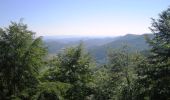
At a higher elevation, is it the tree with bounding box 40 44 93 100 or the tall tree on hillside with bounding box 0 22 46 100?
the tall tree on hillside with bounding box 0 22 46 100

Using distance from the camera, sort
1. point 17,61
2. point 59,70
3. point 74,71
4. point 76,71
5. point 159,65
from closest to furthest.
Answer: point 17,61, point 159,65, point 59,70, point 74,71, point 76,71

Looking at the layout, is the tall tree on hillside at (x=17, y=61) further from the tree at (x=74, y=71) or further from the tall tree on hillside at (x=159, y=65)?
the tall tree on hillside at (x=159, y=65)

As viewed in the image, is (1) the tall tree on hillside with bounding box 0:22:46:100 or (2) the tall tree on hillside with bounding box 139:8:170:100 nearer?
(1) the tall tree on hillside with bounding box 0:22:46:100

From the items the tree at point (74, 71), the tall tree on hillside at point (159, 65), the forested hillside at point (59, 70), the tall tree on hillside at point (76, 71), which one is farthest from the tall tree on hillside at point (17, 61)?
the tall tree on hillside at point (159, 65)

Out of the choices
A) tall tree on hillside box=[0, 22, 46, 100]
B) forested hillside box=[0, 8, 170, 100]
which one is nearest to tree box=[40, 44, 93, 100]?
forested hillside box=[0, 8, 170, 100]

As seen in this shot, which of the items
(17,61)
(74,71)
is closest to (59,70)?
(74,71)

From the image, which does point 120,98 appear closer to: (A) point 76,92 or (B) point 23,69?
(A) point 76,92

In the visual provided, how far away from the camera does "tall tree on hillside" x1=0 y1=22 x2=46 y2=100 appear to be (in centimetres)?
2035

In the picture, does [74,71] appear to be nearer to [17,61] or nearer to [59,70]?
[59,70]

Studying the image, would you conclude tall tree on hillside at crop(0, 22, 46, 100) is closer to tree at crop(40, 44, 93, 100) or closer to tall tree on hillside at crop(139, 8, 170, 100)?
tree at crop(40, 44, 93, 100)

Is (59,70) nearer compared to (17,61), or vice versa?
(17,61)

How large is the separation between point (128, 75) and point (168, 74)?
86.2 feet

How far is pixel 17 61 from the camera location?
20578 mm

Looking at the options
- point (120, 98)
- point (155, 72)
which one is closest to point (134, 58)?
point (120, 98)
